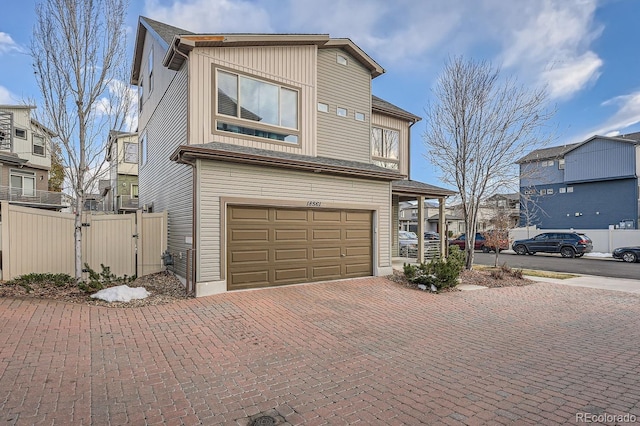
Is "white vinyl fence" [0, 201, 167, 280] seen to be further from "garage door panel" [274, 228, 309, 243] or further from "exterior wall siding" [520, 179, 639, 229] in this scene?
"exterior wall siding" [520, 179, 639, 229]

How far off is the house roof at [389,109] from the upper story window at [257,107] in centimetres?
475

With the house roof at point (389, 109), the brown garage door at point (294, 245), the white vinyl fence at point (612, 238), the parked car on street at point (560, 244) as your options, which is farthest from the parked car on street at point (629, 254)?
the brown garage door at point (294, 245)

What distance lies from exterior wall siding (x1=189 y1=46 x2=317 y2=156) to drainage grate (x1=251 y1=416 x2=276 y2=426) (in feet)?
24.2

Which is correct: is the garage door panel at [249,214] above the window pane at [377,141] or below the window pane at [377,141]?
below

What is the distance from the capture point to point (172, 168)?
10797mm

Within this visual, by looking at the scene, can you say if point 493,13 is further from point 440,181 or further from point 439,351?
point 439,351

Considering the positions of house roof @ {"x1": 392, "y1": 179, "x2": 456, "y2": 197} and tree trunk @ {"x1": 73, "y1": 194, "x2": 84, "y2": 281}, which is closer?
tree trunk @ {"x1": 73, "y1": 194, "x2": 84, "y2": 281}

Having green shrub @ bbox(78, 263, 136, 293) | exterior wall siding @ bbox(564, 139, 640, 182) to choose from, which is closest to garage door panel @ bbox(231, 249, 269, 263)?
green shrub @ bbox(78, 263, 136, 293)

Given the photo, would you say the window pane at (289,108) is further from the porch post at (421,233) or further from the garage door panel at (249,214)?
the porch post at (421,233)

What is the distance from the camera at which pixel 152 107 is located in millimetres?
13703

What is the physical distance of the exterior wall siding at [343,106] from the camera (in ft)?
38.8

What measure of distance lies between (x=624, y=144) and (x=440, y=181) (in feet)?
81.2

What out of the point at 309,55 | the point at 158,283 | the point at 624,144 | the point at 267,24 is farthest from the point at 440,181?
the point at 624,144

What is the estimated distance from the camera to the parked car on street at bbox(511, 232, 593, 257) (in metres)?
21.8
